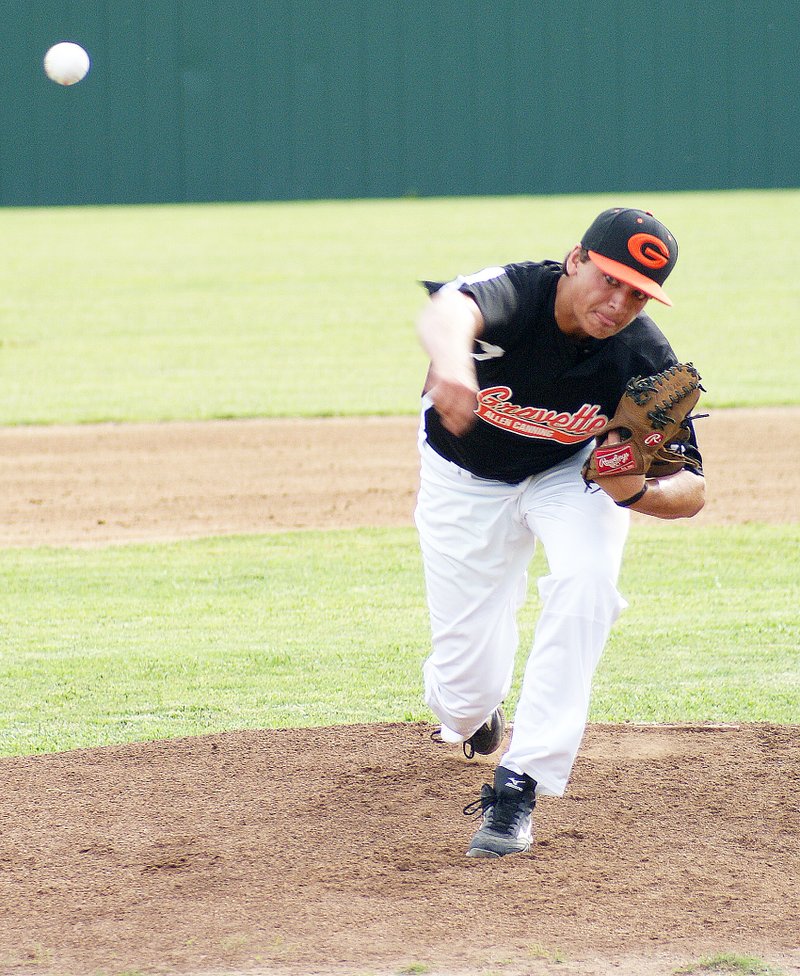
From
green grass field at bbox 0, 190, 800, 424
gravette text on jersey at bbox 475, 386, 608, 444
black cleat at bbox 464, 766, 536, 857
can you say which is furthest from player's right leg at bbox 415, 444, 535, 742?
green grass field at bbox 0, 190, 800, 424

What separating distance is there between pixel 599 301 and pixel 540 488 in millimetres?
587

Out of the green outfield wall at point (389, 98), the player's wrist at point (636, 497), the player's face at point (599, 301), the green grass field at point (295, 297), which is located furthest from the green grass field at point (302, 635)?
the green outfield wall at point (389, 98)

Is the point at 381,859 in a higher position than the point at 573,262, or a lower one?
lower

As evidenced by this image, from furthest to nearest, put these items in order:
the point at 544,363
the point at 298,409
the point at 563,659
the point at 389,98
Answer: the point at 389,98 → the point at 298,409 → the point at 544,363 → the point at 563,659

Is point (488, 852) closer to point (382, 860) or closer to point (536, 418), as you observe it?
point (382, 860)

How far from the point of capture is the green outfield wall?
2184 cm

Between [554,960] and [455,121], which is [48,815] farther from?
[455,121]

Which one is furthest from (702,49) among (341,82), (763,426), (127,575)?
(127,575)

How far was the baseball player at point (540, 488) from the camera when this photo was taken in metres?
3.28

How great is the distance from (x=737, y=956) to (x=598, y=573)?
36.4 inches

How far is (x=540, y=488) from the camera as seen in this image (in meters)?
3.65

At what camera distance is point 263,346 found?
14352 mm

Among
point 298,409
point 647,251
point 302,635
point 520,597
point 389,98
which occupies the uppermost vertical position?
point 647,251

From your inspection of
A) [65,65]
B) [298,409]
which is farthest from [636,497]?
[65,65]
